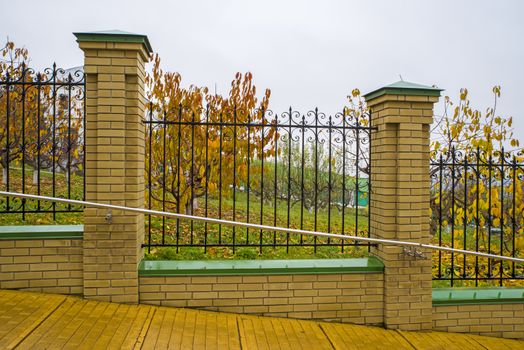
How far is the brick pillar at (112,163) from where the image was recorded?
3.78 m

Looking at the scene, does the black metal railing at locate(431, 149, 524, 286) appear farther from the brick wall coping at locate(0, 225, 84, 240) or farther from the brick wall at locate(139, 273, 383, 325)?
the brick wall coping at locate(0, 225, 84, 240)

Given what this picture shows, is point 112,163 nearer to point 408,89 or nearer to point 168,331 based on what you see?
point 168,331

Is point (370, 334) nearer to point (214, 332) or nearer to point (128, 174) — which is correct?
point (214, 332)

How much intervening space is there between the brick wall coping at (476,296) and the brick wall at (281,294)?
640 millimetres

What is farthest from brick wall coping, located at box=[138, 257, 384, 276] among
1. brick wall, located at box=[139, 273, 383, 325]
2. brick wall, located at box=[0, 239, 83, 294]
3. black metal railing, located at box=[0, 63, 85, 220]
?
black metal railing, located at box=[0, 63, 85, 220]

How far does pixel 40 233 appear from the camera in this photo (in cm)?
377

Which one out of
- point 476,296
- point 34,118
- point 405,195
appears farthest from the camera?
point 34,118

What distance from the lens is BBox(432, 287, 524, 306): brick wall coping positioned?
4.19 metres

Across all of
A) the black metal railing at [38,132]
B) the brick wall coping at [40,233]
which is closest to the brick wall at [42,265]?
the brick wall coping at [40,233]

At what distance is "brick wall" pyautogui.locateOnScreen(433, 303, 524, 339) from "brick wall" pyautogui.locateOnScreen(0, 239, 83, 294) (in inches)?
135

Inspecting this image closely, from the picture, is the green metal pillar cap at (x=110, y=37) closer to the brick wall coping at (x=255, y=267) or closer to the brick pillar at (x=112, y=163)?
the brick pillar at (x=112, y=163)

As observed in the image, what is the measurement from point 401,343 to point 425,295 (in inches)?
23.1

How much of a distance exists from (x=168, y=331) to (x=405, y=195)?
2.49 m

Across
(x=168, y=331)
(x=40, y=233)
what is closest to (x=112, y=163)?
(x=40, y=233)
